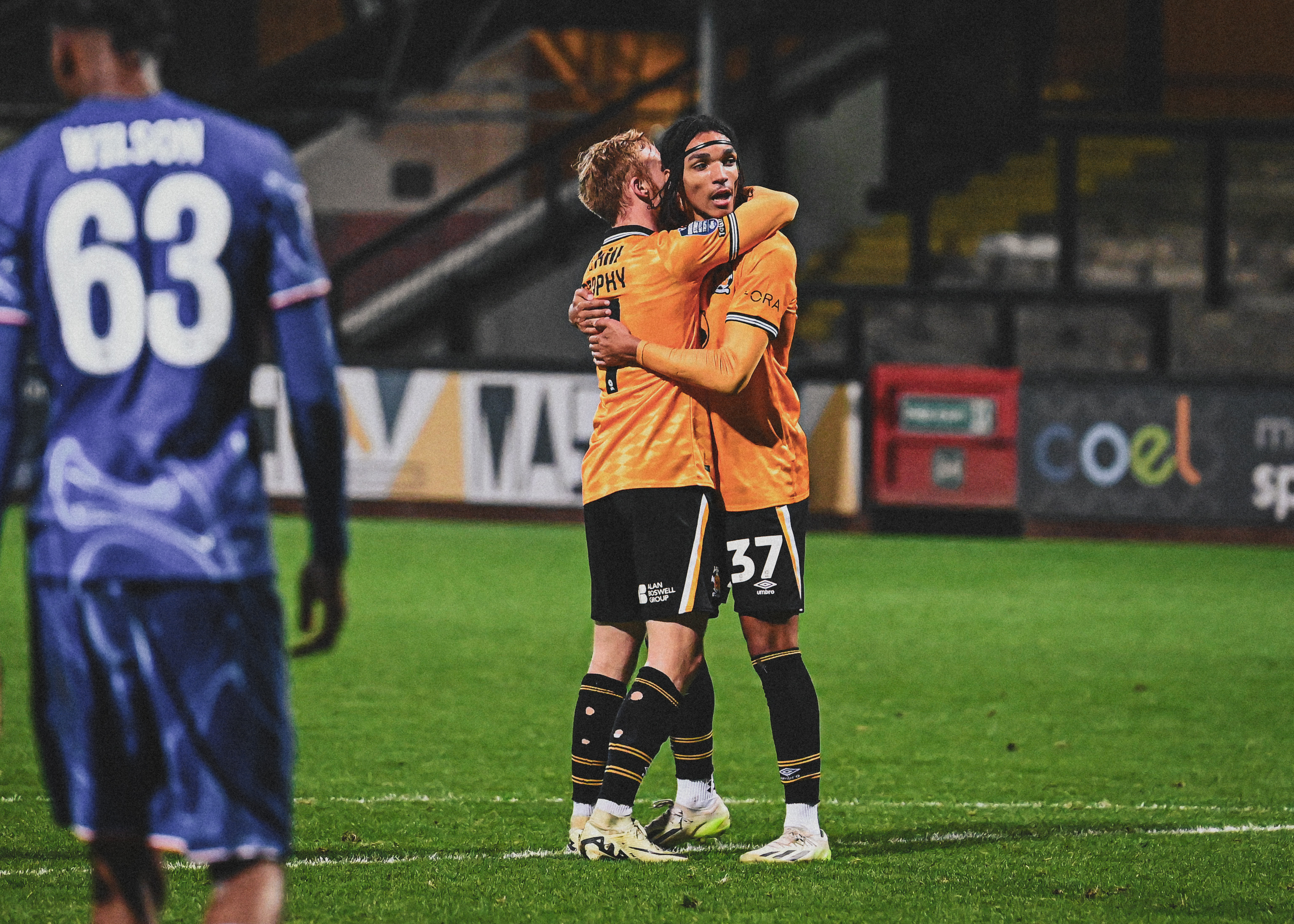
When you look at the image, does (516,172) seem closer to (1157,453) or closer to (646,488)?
(1157,453)

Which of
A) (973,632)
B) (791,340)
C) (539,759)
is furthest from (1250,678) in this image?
(791,340)

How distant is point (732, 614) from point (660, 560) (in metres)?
6.32

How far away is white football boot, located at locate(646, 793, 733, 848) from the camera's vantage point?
5.41 meters

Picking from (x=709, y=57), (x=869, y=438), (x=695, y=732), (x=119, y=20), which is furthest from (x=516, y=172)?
(x=119, y=20)

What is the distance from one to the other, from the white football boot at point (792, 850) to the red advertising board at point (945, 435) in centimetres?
1006

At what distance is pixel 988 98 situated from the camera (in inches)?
832

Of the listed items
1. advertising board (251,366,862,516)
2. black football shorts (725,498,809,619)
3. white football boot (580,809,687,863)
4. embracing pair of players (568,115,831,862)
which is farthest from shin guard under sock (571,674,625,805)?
advertising board (251,366,862,516)

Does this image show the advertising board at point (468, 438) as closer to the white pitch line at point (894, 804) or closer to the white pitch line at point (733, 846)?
the white pitch line at point (894, 804)

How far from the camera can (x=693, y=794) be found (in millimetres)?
5492

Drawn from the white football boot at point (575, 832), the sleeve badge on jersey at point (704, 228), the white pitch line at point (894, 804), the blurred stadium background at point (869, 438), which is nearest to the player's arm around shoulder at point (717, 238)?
the sleeve badge on jersey at point (704, 228)

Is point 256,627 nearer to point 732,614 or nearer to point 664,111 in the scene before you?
point 732,614

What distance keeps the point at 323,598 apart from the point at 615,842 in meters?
2.29

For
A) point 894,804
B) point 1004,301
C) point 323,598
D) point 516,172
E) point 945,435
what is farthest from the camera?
point 516,172

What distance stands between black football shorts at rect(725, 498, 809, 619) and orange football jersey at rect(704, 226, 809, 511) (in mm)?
37
